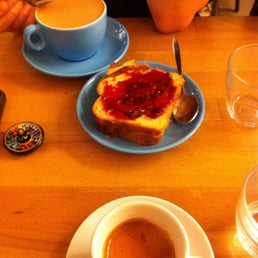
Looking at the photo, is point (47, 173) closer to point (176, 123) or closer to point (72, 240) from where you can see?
point (72, 240)

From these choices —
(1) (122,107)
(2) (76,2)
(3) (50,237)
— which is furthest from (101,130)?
(2) (76,2)

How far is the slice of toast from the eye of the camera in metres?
0.67

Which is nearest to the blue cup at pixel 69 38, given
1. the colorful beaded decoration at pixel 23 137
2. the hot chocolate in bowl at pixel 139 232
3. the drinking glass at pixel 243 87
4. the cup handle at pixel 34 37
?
the cup handle at pixel 34 37

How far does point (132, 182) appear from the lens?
632mm

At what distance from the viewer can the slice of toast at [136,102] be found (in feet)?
2.21

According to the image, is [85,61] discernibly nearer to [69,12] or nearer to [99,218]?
[69,12]

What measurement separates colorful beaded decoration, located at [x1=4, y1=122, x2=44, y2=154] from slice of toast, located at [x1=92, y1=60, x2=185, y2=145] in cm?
12

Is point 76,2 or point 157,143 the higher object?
point 76,2

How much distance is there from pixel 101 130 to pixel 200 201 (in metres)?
0.24

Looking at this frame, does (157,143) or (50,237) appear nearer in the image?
(50,237)

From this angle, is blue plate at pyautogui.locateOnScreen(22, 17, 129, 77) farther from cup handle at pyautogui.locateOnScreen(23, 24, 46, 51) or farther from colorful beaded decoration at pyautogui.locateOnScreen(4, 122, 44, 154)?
colorful beaded decoration at pyautogui.locateOnScreen(4, 122, 44, 154)

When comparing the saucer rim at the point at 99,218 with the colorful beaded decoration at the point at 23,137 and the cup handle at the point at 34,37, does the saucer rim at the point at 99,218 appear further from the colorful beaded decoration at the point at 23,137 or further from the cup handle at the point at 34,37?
the cup handle at the point at 34,37

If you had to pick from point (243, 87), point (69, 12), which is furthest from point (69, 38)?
point (243, 87)

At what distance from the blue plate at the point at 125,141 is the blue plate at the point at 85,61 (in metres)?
0.07
